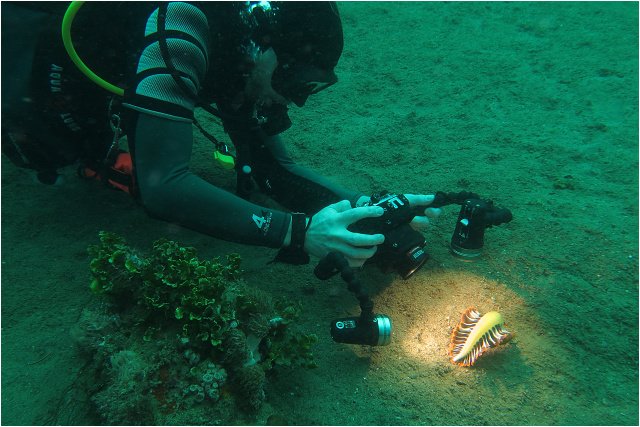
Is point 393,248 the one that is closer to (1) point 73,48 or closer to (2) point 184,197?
(2) point 184,197

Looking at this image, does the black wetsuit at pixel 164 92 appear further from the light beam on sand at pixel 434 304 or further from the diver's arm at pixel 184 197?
the light beam on sand at pixel 434 304

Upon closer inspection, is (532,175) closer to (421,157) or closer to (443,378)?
(421,157)

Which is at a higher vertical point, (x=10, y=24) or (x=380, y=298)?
(x=10, y=24)

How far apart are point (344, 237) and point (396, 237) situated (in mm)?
331

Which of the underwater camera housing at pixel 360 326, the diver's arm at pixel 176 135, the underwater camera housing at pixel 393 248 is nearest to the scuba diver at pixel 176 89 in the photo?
the diver's arm at pixel 176 135

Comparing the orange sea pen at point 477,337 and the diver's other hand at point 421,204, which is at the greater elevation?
the diver's other hand at point 421,204

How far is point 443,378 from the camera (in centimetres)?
234

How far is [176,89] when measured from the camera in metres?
2.38

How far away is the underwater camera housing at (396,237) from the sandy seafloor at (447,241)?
12.5 inches

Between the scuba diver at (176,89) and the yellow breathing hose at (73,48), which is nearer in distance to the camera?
the scuba diver at (176,89)

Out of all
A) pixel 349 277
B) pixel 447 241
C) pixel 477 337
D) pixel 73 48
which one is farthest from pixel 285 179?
pixel 477 337

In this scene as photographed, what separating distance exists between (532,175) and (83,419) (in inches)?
145

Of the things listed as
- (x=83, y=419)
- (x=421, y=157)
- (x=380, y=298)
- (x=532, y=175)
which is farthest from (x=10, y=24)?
(x=532, y=175)

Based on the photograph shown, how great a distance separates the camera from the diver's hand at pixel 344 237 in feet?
8.23
